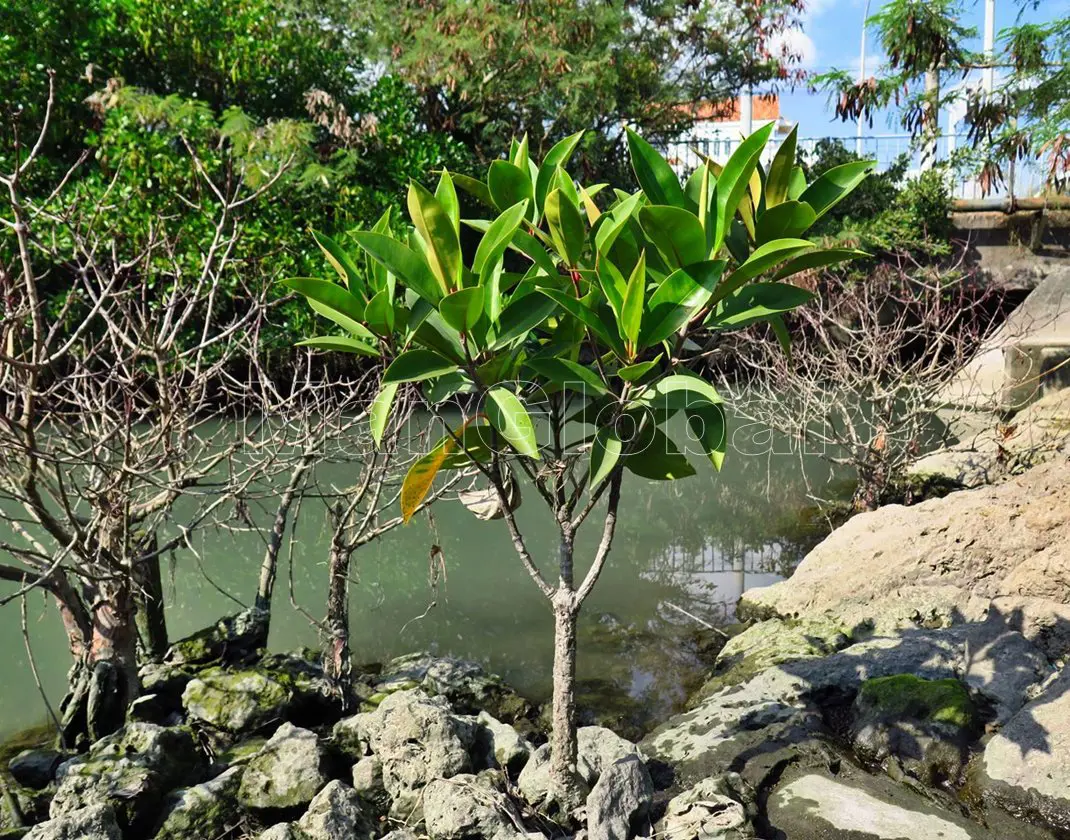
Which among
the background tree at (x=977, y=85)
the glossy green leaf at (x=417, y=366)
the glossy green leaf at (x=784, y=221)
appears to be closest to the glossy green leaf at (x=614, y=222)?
the glossy green leaf at (x=784, y=221)

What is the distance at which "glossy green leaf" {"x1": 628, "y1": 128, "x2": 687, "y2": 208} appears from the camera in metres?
1.88

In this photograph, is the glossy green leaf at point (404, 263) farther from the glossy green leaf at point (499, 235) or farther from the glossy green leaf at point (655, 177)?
the glossy green leaf at point (655, 177)

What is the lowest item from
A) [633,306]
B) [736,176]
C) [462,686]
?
[462,686]

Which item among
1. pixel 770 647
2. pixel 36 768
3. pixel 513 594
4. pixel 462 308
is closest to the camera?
pixel 462 308

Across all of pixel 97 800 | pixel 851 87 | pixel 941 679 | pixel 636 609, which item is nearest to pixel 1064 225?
pixel 851 87

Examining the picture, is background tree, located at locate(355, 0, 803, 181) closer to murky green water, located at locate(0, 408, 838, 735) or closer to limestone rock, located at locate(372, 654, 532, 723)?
murky green water, located at locate(0, 408, 838, 735)

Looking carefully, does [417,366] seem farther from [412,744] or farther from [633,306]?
[412,744]

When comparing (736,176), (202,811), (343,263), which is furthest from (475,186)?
(202,811)

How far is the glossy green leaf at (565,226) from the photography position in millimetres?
1821

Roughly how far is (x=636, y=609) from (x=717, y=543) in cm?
151

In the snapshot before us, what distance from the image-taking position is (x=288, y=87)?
33.7 feet

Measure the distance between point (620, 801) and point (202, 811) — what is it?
1168 mm

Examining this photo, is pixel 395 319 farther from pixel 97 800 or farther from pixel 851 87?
pixel 851 87

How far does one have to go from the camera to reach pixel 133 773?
7.74 feet
